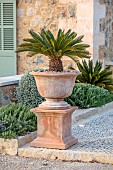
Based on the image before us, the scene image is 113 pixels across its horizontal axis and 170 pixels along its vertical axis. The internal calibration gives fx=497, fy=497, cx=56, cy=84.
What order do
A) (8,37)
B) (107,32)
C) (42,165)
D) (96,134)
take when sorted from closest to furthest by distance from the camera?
1. (42,165)
2. (96,134)
3. (8,37)
4. (107,32)

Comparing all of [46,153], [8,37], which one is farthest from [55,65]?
[8,37]

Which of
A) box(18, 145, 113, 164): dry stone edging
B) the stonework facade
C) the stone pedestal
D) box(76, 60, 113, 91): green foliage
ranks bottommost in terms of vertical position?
box(18, 145, 113, 164): dry stone edging

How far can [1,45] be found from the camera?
12.1 m

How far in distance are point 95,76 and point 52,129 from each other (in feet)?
13.3

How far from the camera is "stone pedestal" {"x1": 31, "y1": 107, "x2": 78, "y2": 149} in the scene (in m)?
6.42

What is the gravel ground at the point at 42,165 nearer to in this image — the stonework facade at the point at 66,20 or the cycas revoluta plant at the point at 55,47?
the cycas revoluta plant at the point at 55,47

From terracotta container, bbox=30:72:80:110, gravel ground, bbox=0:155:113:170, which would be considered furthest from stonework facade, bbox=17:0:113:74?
gravel ground, bbox=0:155:113:170

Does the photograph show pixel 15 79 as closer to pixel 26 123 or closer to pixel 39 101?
pixel 39 101

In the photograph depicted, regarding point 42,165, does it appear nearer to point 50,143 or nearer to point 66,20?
point 50,143

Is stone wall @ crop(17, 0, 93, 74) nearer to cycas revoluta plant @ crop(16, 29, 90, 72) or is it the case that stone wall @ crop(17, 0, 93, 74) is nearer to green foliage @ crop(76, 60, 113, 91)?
green foliage @ crop(76, 60, 113, 91)

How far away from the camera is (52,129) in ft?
21.2

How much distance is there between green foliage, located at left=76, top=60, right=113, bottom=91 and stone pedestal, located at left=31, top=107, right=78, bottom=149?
12.7ft

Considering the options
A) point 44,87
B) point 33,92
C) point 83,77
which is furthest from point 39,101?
point 44,87

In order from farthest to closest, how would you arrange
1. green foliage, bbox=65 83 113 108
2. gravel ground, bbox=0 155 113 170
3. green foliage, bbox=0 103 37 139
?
1. green foliage, bbox=65 83 113 108
2. green foliage, bbox=0 103 37 139
3. gravel ground, bbox=0 155 113 170
